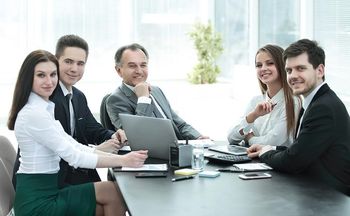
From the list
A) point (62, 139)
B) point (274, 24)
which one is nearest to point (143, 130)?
point (62, 139)

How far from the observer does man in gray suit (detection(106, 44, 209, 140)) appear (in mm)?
3529

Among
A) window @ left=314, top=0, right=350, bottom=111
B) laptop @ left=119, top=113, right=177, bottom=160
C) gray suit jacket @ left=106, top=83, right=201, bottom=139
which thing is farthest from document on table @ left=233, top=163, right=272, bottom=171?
window @ left=314, top=0, right=350, bottom=111

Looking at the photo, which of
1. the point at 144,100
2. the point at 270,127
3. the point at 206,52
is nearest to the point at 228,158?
the point at 270,127

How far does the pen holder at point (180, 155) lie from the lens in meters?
2.66

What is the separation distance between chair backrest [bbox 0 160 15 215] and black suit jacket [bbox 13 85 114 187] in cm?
9

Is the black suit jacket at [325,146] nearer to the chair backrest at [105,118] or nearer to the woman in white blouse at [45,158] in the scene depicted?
the woman in white blouse at [45,158]

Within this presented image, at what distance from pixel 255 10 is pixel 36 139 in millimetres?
5034

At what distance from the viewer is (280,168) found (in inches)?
100

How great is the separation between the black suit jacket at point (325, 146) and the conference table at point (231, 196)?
0.30 feet

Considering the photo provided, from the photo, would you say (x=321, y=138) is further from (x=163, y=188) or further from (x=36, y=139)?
Result: (x=36, y=139)

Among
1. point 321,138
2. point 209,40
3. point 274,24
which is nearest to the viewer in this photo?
point 321,138

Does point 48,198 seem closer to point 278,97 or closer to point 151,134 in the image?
point 151,134

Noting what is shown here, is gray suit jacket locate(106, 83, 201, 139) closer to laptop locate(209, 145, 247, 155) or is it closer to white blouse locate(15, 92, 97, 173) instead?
laptop locate(209, 145, 247, 155)

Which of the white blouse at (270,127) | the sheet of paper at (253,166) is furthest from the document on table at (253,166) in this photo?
the white blouse at (270,127)
